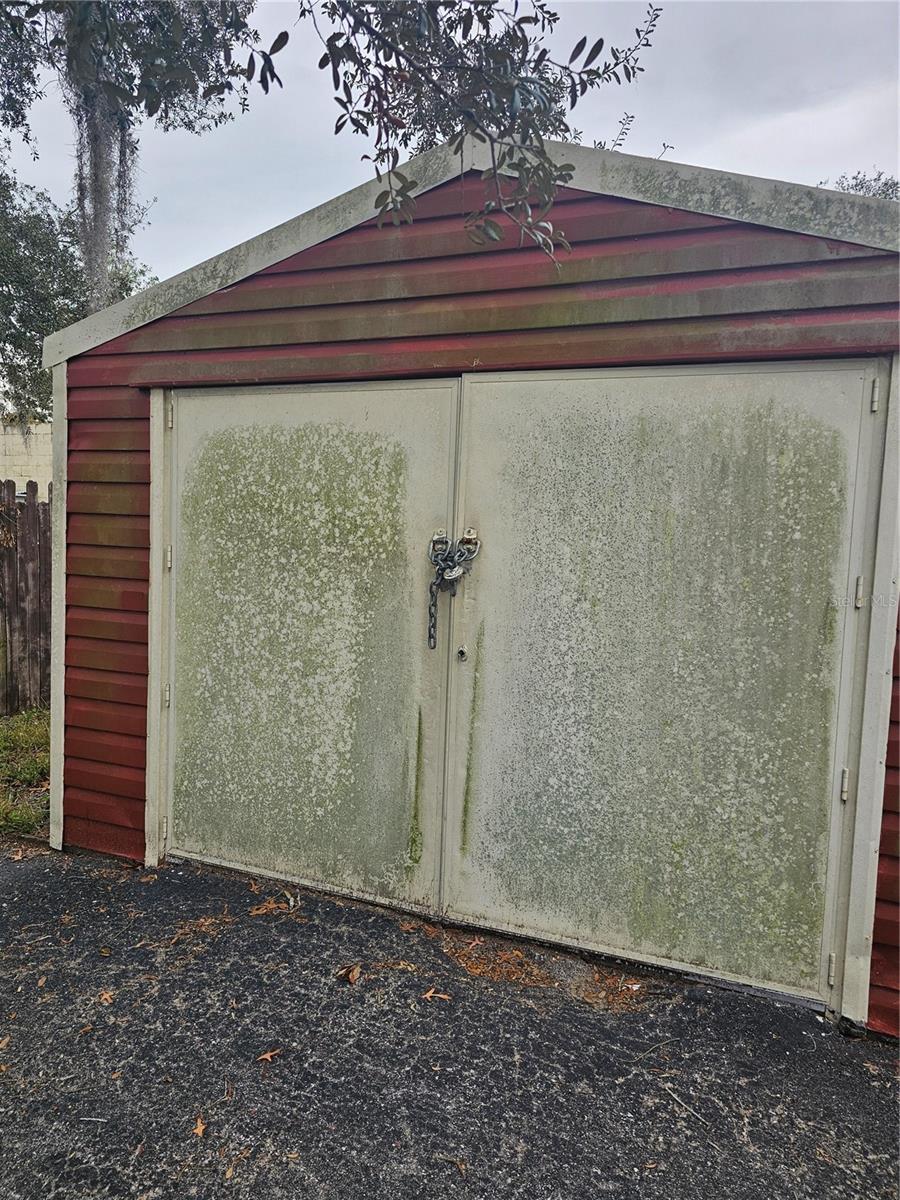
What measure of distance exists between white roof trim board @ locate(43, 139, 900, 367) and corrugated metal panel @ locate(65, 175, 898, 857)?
0.12 feet

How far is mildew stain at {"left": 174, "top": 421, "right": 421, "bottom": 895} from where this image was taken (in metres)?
2.77

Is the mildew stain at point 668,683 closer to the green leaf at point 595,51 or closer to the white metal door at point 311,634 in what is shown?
the white metal door at point 311,634

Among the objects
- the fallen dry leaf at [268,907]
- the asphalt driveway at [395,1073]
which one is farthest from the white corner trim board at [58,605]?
the fallen dry leaf at [268,907]

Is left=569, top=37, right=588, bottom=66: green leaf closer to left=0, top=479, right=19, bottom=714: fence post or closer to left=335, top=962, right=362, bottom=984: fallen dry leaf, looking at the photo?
left=335, top=962, right=362, bottom=984: fallen dry leaf

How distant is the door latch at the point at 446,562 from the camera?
2604 millimetres

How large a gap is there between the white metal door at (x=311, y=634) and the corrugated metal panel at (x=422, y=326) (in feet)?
0.59

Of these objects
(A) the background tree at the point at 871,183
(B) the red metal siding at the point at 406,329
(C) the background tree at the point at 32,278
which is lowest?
(B) the red metal siding at the point at 406,329

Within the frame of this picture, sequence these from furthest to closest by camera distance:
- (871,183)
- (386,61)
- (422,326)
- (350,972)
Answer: (871,183)
(422,326)
(350,972)
(386,61)

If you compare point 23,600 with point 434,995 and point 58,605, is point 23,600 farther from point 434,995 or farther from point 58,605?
point 434,995

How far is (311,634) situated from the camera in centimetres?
290

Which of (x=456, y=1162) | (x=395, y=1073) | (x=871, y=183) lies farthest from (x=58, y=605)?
(x=871, y=183)

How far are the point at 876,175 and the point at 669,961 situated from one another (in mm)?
10305

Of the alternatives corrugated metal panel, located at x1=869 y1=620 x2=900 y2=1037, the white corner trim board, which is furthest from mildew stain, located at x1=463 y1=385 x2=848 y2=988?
the white corner trim board

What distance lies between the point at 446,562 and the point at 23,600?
13.8 ft
